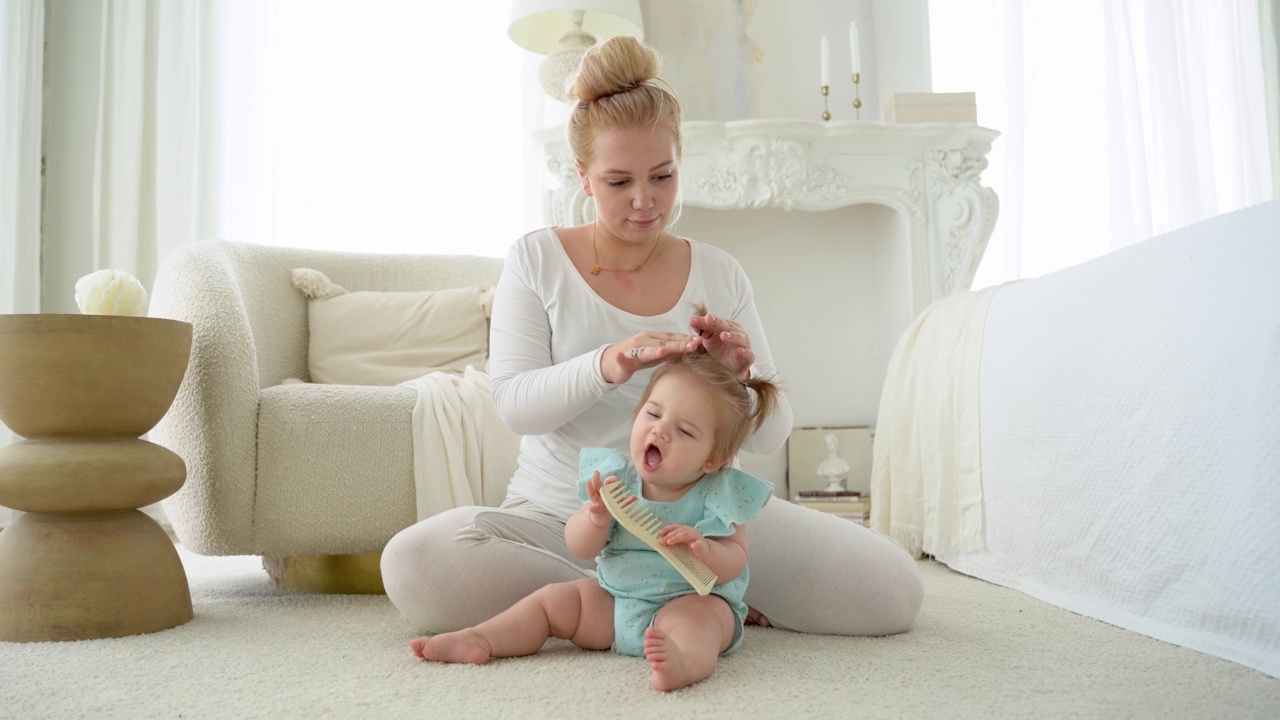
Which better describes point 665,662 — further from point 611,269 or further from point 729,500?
point 611,269

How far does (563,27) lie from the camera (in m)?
2.92

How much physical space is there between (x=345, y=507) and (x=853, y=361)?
198 centimetres

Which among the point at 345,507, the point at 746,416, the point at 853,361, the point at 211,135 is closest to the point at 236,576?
the point at 345,507

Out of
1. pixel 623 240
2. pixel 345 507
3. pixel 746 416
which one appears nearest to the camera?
pixel 746 416

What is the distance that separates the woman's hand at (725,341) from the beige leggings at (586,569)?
258 mm

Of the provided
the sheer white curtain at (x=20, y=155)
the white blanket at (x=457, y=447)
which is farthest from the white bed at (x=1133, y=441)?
the sheer white curtain at (x=20, y=155)

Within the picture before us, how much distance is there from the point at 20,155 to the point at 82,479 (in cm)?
195

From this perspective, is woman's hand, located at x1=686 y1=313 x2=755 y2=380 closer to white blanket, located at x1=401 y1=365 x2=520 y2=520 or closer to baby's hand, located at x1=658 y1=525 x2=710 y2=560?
baby's hand, located at x1=658 y1=525 x2=710 y2=560

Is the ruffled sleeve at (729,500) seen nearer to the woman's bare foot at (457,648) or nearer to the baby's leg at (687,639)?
the baby's leg at (687,639)

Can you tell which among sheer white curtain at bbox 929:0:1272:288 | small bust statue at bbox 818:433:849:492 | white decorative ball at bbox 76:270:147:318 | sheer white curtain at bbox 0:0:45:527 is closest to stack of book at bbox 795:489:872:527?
small bust statue at bbox 818:433:849:492

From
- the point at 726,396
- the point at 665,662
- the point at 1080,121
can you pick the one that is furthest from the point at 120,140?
the point at 1080,121

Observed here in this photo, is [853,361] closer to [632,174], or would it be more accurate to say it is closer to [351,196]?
[351,196]

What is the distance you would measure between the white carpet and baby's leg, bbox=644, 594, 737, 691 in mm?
18

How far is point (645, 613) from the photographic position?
1.17 m
